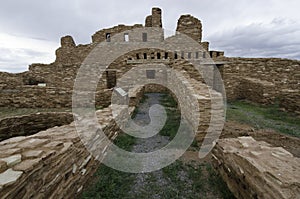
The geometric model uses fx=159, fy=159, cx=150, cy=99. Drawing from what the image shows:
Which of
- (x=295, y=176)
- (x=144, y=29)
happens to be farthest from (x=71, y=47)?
(x=295, y=176)

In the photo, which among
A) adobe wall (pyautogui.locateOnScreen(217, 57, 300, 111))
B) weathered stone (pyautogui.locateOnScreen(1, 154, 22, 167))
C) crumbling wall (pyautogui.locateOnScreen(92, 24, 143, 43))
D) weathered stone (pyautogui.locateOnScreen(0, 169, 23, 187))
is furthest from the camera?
crumbling wall (pyautogui.locateOnScreen(92, 24, 143, 43))

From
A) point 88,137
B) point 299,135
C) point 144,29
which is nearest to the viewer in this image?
point 88,137

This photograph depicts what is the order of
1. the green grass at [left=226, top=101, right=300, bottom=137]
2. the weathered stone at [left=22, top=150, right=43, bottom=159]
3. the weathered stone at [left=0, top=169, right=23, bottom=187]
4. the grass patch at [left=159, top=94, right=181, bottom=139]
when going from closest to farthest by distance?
the weathered stone at [left=0, top=169, right=23, bottom=187] → the weathered stone at [left=22, top=150, right=43, bottom=159] → the grass patch at [left=159, top=94, right=181, bottom=139] → the green grass at [left=226, top=101, right=300, bottom=137]

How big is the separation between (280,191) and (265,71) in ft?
40.2

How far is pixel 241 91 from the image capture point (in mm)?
10898

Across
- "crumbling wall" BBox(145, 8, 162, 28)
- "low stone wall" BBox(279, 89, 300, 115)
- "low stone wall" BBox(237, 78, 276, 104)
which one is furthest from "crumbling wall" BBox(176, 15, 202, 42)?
"low stone wall" BBox(279, 89, 300, 115)

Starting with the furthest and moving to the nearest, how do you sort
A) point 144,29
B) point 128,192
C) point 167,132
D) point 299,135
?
point 144,29 < point 167,132 < point 299,135 < point 128,192

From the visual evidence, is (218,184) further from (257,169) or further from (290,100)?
(290,100)

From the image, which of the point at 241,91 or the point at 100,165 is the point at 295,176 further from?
the point at 241,91

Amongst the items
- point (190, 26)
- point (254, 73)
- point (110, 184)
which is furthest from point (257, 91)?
point (110, 184)

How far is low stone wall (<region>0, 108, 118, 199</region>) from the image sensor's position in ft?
5.51

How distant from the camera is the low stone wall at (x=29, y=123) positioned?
5.43m

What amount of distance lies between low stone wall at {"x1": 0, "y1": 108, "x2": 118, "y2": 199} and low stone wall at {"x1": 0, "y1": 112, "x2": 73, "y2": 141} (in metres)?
3.24

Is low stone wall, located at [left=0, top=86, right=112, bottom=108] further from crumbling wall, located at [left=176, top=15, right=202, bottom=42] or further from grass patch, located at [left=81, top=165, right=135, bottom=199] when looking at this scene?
crumbling wall, located at [left=176, top=15, right=202, bottom=42]
